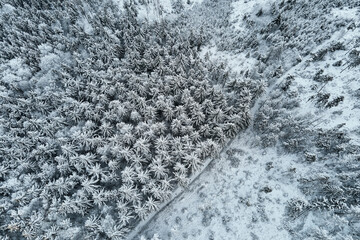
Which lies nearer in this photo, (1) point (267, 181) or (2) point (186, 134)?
(1) point (267, 181)

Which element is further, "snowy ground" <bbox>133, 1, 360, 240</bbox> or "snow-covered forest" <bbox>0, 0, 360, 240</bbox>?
"snow-covered forest" <bbox>0, 0, 360, 240</bbox>

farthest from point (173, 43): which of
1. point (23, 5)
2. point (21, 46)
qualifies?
point (23, 5)

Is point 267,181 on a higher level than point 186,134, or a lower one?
lower

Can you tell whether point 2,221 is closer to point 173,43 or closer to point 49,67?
point 49,67

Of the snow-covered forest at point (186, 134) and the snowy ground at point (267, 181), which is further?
the snow-covered forest at point (186, 134)
